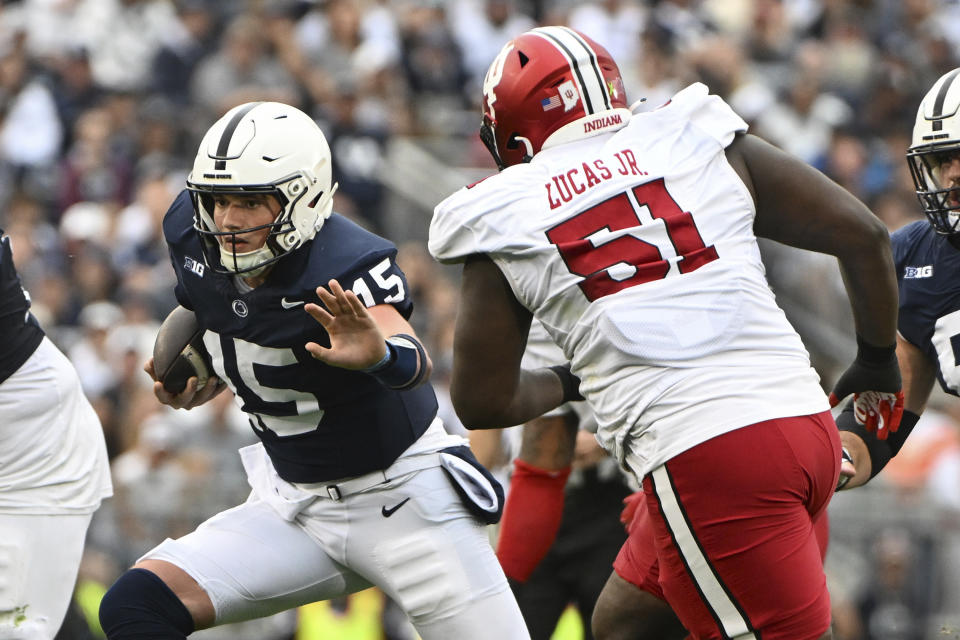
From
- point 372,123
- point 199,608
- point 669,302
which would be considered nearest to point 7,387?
point 199,608

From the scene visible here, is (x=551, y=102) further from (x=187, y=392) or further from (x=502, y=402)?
(x=187, y=392)

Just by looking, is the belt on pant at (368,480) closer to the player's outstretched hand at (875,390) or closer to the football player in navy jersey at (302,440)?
the football player in navy jersey at (302,440)

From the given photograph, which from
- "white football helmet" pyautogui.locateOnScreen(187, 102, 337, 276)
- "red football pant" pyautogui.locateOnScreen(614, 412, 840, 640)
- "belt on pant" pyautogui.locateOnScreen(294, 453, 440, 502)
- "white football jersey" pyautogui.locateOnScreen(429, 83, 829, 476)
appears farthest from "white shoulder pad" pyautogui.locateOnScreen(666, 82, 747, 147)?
"belt on pant" pyautogui.locateOnScreen(294, 453, 440, 502)

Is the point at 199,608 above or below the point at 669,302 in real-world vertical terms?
below

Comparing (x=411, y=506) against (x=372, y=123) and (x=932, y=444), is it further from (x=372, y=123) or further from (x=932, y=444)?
(x=372, y=123)

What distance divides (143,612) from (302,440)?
0.62 meters

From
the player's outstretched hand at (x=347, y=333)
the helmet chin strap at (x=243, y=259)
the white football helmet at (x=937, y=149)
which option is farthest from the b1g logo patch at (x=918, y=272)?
the helmet chin strap at (x=243, y=259)

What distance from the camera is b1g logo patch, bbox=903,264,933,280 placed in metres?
4.41

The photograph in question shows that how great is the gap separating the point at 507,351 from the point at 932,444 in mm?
5391

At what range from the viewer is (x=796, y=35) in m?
12.7

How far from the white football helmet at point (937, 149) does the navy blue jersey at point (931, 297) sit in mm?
181

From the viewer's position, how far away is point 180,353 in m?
4.29

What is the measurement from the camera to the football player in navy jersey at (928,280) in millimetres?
4223

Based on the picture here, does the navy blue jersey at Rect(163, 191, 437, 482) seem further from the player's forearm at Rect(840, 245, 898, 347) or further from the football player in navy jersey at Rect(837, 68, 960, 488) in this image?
the football player in navy jersey at Rect(837, 68, 960, 488)
